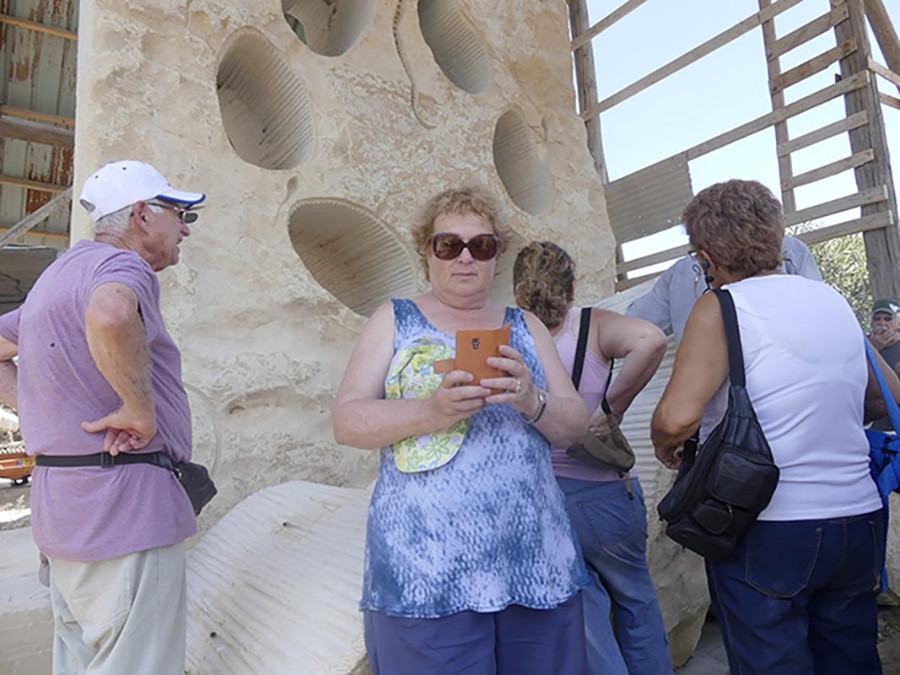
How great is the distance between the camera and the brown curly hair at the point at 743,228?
1.51 metres

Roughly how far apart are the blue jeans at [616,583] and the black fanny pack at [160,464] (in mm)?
864

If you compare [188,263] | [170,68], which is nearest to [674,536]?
[188,263]

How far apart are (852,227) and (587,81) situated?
2.72m

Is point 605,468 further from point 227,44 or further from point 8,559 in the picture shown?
point 227,44

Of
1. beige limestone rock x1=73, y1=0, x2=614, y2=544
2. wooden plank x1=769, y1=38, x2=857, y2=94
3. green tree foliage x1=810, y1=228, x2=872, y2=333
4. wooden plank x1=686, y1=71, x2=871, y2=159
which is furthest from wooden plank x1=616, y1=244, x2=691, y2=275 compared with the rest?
green tree foliage x1=810, y1=228, x2=872, y2=333

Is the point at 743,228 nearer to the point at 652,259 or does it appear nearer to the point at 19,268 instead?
the point at 652,259

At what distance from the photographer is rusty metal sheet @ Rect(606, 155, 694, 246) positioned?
220 inches

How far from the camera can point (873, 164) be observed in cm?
471

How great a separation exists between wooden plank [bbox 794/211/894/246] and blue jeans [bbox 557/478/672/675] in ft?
11.9

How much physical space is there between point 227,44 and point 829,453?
320cm

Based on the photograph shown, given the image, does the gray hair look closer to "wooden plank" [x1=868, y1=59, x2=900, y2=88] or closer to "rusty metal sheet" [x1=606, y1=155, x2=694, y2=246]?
"rusty metal sheet" [x1=606, y1=155, x2=694, y2=246]

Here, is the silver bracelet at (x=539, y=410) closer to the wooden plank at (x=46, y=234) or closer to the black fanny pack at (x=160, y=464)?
the black fanny pack at (x=160, y=464)

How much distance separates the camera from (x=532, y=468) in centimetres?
129

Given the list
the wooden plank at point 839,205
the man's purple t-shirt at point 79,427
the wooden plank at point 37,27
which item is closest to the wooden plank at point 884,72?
the wooden plank at point 839,205
